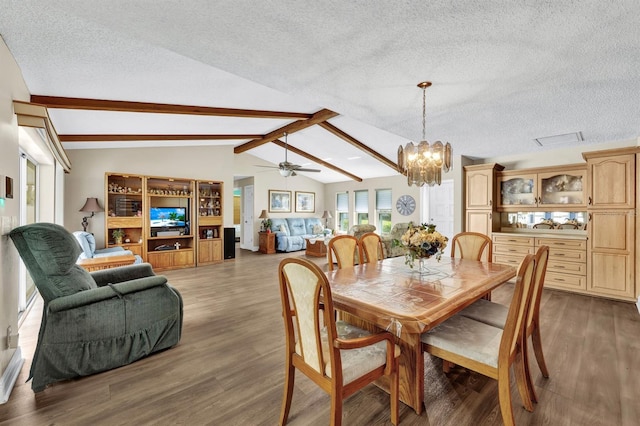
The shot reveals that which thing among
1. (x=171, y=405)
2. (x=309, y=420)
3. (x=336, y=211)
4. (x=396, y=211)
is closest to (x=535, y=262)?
(x=309, y=420)

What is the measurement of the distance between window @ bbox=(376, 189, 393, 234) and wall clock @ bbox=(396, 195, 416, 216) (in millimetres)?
427

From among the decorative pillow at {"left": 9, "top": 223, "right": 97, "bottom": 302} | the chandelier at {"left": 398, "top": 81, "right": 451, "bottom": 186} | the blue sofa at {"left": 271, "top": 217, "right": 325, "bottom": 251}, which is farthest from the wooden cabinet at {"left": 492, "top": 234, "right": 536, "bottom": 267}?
the decorative pillow at {"left": 9, "top": 223, "right": 97, "bottom": 302}

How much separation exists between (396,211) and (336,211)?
2469 millimetres

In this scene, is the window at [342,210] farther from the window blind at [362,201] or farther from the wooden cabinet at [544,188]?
the wooden cabinet at [544,188]

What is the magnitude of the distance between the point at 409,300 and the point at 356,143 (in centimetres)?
510

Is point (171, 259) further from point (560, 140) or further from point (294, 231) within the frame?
point (560, 140)

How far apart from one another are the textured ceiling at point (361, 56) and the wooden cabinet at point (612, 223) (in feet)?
1.52

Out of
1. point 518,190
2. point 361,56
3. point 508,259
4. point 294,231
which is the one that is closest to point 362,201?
point 294,231

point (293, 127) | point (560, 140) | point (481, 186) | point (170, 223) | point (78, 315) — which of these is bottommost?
point (78, 315)

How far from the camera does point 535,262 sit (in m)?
1.63

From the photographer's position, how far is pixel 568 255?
4.30m

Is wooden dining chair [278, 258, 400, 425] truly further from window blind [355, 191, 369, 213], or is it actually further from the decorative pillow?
window blind [355, 191, 369, 213]

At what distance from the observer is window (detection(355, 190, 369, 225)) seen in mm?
9472

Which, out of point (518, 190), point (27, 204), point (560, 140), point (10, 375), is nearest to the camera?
point (10, 375)
